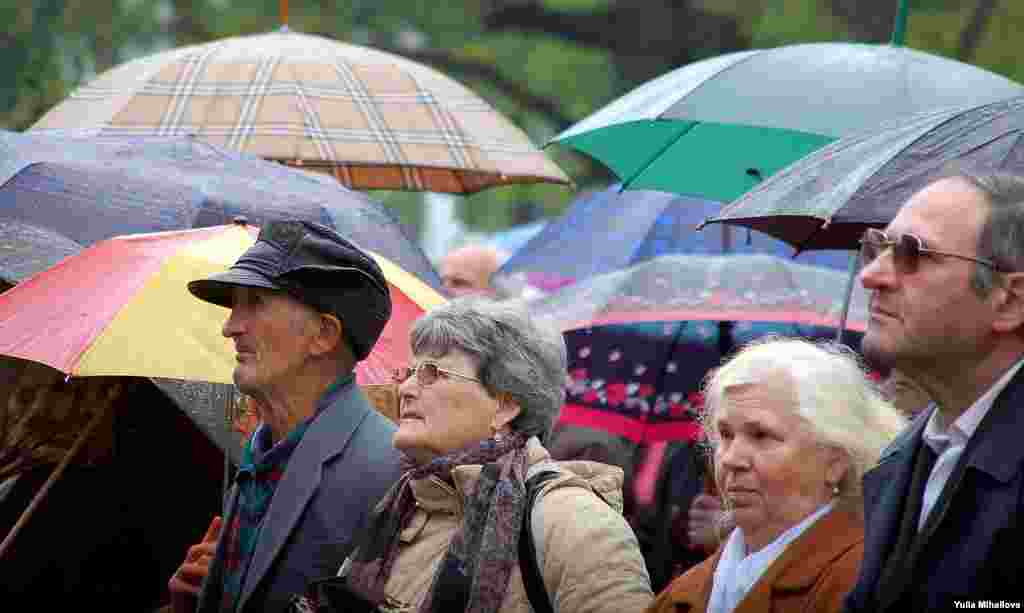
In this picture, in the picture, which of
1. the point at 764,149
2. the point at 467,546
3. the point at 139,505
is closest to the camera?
the point at 467,546

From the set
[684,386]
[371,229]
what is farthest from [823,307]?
[371,229]

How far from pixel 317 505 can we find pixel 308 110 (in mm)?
2822

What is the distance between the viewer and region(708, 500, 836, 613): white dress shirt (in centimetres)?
389

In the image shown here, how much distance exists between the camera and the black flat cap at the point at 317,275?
4574mm

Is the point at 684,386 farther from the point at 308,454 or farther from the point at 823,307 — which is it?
the point at 308,454

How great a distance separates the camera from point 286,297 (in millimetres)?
4656

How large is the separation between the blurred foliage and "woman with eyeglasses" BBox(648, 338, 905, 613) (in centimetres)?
1181

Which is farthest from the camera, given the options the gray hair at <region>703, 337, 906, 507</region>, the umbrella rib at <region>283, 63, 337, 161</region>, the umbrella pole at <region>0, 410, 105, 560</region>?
the umbrella rib at <region>283, 63, 337, 161</region>

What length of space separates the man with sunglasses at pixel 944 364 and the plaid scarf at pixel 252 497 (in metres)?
1.60

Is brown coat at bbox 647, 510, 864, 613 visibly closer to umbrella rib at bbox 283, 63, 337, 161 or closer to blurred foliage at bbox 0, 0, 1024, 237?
umbrella rib at bbox 283, 63, 337, 161

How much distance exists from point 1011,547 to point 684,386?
4.06 metres

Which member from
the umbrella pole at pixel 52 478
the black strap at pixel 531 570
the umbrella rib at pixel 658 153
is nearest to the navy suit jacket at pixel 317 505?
the black strap at pixel 531 570

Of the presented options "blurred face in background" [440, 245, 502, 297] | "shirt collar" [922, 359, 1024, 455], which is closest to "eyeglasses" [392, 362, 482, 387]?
"shirt collar" [922, 359, 1024, 455]

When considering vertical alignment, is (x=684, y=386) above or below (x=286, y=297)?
below
